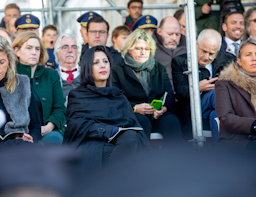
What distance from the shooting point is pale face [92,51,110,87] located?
4090 mm

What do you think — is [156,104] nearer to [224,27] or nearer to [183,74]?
[183,74]

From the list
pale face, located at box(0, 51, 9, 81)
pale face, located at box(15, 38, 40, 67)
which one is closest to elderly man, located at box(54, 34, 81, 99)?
pale face, located at box(15, 38, 40, 67)

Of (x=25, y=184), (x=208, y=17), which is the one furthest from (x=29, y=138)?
(x=208, y=17)

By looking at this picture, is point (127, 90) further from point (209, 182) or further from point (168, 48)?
point (209, 182)

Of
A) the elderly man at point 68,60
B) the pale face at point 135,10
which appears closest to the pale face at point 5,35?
the elderly man at point 68,60

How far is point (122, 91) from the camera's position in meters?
4.08

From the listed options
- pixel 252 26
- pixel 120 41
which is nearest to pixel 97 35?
pixel 120 41

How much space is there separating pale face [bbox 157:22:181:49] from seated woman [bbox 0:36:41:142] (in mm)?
2452

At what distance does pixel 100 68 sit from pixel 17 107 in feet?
2.94

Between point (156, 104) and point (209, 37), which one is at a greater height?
Answer: point (209, 37)

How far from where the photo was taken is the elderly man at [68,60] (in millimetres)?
5228

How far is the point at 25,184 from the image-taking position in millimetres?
1015

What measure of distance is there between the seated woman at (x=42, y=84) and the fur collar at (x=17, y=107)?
35cm

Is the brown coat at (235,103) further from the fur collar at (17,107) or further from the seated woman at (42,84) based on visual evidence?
the fur collar at (17,107)
